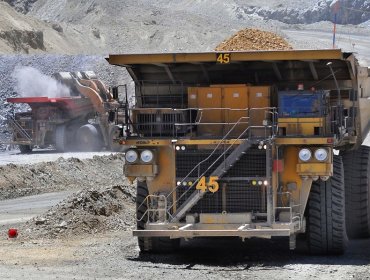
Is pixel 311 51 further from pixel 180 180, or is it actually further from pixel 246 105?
pixel 180 180

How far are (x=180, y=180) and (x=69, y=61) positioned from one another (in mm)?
41224

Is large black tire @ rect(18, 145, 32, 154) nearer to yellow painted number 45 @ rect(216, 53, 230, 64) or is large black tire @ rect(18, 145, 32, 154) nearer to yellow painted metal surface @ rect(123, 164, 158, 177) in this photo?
yellow painted metal surface @ rect(123, 164, 158, 177)

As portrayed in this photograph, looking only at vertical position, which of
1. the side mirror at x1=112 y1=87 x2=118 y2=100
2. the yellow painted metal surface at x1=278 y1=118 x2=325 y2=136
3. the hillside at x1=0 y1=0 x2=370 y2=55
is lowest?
the yellow painted metal surface at x1=278 y1=118 x2=325 y2=136

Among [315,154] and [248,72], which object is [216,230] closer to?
[315,154]

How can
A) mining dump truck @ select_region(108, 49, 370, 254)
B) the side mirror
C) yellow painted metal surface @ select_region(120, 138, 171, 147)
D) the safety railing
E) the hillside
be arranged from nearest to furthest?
mining dump truck @ select_region(108, 49, 370, 254)
yellow painted metal surface @ select_region(120, 138, 171, 147)
the safety railing
the side mirror
the hillside

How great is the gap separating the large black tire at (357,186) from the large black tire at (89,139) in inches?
898

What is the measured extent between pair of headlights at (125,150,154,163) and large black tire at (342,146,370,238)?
3.65m

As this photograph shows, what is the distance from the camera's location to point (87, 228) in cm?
1592

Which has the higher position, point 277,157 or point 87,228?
point 277,157

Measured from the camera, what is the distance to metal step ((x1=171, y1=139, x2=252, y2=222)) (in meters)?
12.8

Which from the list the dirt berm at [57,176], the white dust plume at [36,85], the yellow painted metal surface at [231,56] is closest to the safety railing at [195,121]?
the yellow painted metal surface at [231,56]

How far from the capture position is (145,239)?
13.5 metres

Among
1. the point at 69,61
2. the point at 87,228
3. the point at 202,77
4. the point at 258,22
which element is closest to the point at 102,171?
the point at 87,228

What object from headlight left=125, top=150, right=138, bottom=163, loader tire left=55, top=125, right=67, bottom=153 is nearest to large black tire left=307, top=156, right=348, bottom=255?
headlight left=125, top=150, right=138, bottom=163
